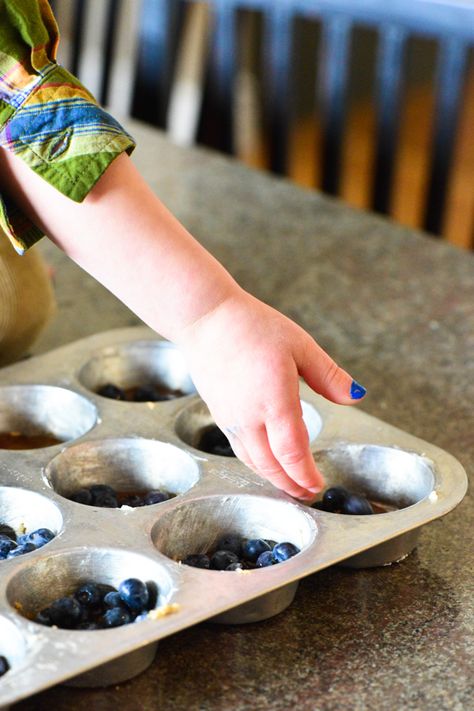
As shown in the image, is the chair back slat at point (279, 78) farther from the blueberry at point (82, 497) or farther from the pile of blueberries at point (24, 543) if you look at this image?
the pile of blueberries at point (24, 543)

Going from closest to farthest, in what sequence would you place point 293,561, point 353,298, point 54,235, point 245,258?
1. point 293,561
2. point 54,235
3. point 353,298
4. point 245,258

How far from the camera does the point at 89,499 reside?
1.06 metres

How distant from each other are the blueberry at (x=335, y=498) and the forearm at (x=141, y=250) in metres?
0.23


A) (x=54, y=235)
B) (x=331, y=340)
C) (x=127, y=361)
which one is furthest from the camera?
(x=331, y=340)

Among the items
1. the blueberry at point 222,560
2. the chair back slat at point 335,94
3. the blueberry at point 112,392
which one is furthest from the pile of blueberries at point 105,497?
the chair back slat at point 335,94

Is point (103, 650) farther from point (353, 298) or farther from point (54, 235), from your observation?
point (353, 298)

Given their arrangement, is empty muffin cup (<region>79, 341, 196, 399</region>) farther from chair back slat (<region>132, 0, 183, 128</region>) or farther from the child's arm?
chair back slat (<region>132, 0, 183, 128</region>)

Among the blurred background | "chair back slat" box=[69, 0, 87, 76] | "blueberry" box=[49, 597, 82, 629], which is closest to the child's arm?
"blueberry" box=[49, 597, 82, 629]

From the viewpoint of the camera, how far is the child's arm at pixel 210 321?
0.94 metres

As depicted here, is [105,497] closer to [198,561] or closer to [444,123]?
[198,561]

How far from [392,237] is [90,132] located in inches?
43.6

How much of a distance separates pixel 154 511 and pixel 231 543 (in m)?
0.08

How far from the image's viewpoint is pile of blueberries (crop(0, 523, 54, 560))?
928 millimetres

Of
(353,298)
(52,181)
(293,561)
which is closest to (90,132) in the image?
(52,181)
